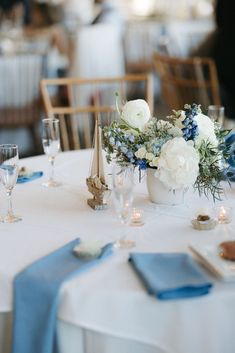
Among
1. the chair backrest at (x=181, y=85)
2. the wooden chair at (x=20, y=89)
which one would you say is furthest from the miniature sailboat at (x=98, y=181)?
the wooden chair at (x=20, y=89)

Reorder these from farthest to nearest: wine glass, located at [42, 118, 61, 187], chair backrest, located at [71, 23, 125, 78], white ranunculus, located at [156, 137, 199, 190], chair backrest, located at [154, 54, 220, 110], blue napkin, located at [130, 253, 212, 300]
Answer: chair backrest, located at [71, 23, 125, 78]
chair backrest, located at [154, 54, 220, 110]
wine glass, located at [42, 118, 61, 187]
white ranunculus, located at [156, 137, 199, 190]
blue napkin, located at [130, 253, 212, 300]

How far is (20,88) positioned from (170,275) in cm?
319

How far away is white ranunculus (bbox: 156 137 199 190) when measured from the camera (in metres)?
1.46

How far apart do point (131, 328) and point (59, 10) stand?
7438 mm

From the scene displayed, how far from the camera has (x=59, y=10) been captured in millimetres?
8070

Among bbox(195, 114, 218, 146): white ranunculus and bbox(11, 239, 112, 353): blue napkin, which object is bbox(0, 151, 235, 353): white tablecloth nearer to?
bbox(11, 239, 112, 353): blue napkin

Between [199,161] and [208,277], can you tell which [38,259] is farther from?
[199,161]

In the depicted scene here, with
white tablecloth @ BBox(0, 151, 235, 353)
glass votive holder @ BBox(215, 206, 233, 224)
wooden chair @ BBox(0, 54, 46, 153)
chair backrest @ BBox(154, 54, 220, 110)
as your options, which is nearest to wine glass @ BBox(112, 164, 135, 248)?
white tablecloth @ BBox(0, 151, 235, 353)

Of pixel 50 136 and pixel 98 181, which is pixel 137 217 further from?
pixel 50 136

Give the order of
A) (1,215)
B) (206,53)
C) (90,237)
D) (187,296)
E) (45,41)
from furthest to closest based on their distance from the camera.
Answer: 1. (45,41)
2. (206,53)
3. (1,215)
4. (90,237)
5. (187,296)

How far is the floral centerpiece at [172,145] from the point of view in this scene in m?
1.47

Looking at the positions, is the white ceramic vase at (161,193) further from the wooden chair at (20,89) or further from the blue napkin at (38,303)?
the wooden chair at (20,89)

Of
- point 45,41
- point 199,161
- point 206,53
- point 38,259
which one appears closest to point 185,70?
point 206,53

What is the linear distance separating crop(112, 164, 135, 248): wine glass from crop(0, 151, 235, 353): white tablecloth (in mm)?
37
